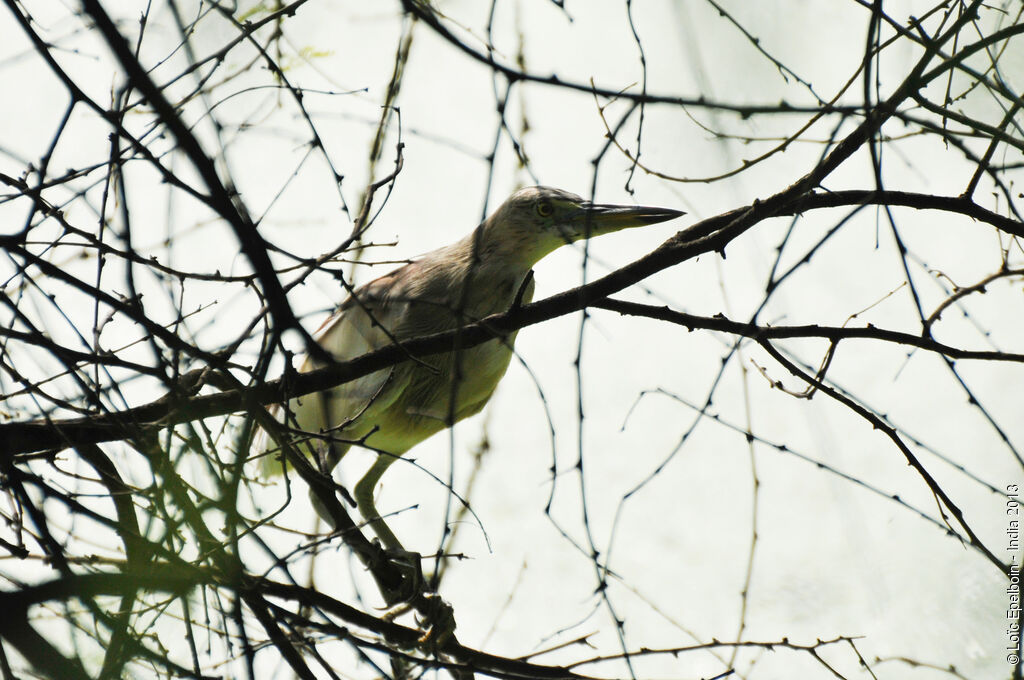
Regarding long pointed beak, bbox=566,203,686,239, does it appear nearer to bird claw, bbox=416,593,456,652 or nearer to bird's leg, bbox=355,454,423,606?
bird's leg, bbox=355,454,423,606

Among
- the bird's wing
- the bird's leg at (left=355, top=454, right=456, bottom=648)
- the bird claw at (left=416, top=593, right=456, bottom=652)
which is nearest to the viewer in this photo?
the bird's leg at (left=355, top=454, right=456, bottom=648)

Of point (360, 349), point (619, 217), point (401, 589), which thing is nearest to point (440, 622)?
point (401, 589)

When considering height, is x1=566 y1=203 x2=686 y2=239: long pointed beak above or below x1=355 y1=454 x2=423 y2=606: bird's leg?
above

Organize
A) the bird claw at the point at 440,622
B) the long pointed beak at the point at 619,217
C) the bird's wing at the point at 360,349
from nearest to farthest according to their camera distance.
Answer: the bird claw at the point at 440,622
the long pointed beak at the point at 619,217
the bird's wing at the point at 360,349

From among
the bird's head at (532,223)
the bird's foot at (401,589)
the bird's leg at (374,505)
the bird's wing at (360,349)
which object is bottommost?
the bird's foot at (401,589)

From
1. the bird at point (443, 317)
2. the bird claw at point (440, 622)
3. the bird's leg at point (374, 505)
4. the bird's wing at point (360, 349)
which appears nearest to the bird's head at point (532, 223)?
the bird at point (443, 317)

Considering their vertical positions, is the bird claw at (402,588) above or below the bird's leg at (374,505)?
below

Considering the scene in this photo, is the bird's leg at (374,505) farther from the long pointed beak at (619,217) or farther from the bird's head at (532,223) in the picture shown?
the long pointed beak at (619,217)

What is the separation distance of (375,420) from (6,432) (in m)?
1.63

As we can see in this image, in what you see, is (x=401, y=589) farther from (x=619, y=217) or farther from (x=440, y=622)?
(x=619, y=217)

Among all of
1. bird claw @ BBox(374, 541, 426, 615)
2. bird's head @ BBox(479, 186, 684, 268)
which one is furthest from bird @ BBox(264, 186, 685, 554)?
bird claw @ BBox(374, 541, 426, 615)

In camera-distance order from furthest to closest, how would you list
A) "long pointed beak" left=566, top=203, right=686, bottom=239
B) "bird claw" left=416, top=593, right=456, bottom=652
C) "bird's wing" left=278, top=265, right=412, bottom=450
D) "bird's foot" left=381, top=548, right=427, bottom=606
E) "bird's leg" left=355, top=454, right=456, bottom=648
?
"bird's wing" left=278, top=265, right=412, bottom=450 → "long pointed beak" left=566, top=203, right=686, bottom=239 → "bird's foot" left=381, top=548, right=427, bottom=606 → "bird claw" left=416, top=593, right=456, bottom=652 → "bird's leg" left=355, top=454, right=456, bottom=648

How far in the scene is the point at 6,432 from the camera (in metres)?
1.98

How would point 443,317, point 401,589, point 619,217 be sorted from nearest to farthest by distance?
point 401,589 → point 619,217 → point 443,317
